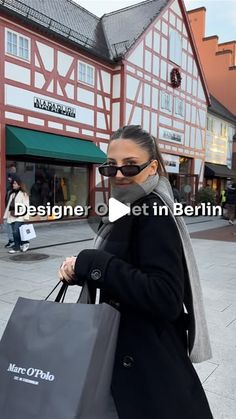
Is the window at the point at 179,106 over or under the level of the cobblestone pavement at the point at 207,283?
over

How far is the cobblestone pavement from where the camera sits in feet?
9.82

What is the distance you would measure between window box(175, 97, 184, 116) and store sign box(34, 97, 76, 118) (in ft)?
25.9

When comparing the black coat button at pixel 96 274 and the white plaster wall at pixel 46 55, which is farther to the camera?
the white plaster wall at pixel 46 55

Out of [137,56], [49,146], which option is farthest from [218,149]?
[49,146]

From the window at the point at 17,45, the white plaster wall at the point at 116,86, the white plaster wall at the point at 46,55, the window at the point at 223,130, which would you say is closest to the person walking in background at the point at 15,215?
the window at the point at 17,45

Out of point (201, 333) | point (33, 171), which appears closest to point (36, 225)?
point (33, 171)

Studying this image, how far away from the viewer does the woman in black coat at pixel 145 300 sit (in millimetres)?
1175

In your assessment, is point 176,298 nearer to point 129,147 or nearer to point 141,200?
point 141,200

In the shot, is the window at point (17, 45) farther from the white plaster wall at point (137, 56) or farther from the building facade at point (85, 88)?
the white plaster wall at point (137, 56)

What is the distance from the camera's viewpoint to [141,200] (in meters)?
1.29

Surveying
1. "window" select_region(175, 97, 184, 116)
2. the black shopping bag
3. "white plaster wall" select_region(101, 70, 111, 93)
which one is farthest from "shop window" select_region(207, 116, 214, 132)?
the black shopping bag

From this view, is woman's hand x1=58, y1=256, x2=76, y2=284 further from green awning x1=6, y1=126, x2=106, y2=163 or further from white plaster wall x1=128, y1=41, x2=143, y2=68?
white plaster wall x1=128, y1=41, x2=143, y2=68

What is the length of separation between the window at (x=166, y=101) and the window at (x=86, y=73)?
5.02 m

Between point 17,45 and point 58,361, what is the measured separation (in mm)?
12636
